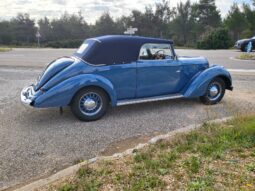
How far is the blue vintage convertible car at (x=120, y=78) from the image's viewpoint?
5216 mm

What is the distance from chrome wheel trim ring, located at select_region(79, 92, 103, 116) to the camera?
211 inches

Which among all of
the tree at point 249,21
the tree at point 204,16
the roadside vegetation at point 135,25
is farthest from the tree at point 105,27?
the tree at point 249,21

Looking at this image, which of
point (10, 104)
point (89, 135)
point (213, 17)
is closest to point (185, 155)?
point (89, 135)

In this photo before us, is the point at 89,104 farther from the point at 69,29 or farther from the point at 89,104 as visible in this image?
the point at 69,29

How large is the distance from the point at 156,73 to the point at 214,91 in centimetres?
150

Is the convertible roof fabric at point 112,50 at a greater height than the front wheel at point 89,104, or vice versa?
the convertible roof fabric at point 112,50

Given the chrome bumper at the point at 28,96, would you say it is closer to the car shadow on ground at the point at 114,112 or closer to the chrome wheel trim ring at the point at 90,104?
the car shadow on ground at the point at 114,112

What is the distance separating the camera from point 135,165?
3293 millimetres

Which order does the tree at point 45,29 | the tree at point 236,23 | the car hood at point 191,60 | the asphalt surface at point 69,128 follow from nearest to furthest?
the asphalt surface at point 69,128 < the car hood at point 191,60 < the tree at point 236,23 < the tree at point 45,29

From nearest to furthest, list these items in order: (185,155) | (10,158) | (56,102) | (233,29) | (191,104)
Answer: (185,155), (10,158), (56,102), (191,104), (233,29)

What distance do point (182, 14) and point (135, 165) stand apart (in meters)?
49.5

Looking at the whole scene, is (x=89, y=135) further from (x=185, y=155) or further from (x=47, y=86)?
(x=185, y=155)

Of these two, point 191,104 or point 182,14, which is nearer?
point 191,104

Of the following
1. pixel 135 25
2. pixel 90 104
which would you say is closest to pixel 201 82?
pixel 90 104
